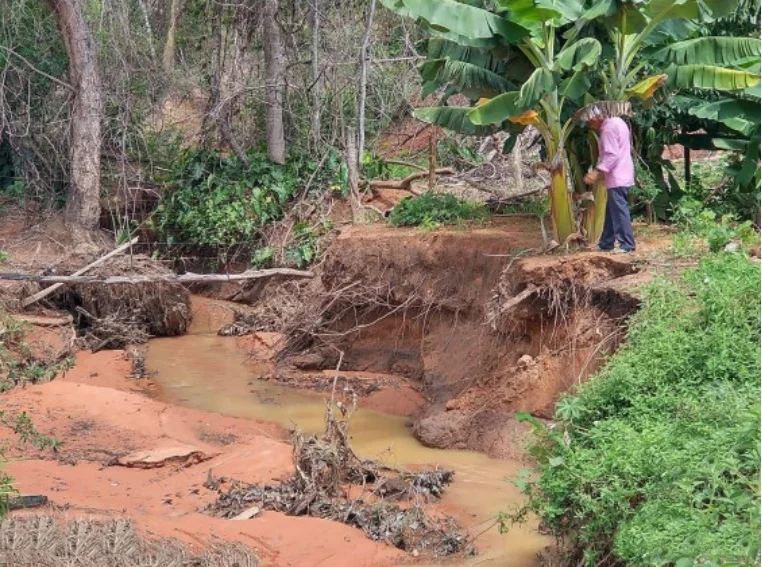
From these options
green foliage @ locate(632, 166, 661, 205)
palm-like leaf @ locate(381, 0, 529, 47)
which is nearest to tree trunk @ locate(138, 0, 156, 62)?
palm-like leaf @ locate(381, 0, 529, 47)

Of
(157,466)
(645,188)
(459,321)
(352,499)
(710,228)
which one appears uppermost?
(645,188)

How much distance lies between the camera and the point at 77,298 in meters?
16.5

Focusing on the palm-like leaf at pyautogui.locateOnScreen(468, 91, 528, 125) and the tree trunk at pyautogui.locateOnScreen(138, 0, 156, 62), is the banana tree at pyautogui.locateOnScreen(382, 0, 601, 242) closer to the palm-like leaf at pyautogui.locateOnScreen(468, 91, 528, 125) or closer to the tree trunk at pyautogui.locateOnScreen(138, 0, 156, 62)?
the palm-like leaf at pyautogui.locateOnScreen(468, 91, 528, 125)

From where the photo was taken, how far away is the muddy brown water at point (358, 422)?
8.46 m

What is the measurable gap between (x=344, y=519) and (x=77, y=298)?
914cm

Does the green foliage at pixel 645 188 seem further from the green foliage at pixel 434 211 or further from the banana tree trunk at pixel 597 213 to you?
the green foliage at pixel 434 211

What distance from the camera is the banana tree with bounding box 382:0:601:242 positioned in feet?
33.9

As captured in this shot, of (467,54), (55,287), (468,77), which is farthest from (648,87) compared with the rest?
(55,287)

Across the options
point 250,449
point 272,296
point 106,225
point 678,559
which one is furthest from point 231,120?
point 678,559

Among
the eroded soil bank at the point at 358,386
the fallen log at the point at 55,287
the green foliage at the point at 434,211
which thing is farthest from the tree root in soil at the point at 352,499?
the fallen log at the point at 55,287

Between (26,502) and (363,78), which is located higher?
(363,78)

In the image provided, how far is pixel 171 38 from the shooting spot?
67.9ft

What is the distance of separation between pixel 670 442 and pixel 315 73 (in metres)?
13.3

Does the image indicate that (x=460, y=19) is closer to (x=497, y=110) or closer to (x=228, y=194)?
(x=497, y=110)
